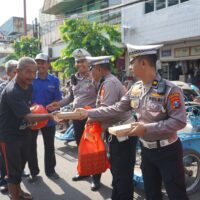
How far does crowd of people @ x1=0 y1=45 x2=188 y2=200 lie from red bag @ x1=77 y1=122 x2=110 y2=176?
10cm

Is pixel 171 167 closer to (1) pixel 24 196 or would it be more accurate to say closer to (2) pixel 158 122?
(2) pixel 158 122

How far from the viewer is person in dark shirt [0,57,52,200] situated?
351cm

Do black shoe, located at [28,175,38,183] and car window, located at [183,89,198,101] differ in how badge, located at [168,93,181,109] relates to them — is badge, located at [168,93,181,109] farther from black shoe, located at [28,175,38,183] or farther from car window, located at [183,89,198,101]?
car window, located at [183,89,198,101]

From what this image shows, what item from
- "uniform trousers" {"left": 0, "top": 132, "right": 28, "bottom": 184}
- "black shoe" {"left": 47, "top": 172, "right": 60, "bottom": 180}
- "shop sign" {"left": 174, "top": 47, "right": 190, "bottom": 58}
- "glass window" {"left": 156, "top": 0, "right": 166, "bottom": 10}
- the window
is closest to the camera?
"uniform trousers" {"left": 0, "top": 132, "right": 28, "bottom": 184}

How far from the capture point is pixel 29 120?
11.7 feet

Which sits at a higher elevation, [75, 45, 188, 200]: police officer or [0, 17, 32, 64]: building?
[0, 17, 32, 64]: building

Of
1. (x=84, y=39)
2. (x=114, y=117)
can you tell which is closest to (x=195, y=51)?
(x=84, y=39)

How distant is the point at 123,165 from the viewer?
Result: 3.55 metres

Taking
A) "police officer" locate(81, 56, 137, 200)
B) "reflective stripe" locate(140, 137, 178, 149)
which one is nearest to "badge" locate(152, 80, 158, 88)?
"reflective stripe" locate(140, 137, 178, 149)

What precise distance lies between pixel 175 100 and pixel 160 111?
154 mm

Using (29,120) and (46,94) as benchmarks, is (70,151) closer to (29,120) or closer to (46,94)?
(46,94)

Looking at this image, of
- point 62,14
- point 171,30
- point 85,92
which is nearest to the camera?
point 85,92

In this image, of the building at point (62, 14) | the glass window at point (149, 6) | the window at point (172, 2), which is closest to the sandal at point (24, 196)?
the window at point (172, 2)

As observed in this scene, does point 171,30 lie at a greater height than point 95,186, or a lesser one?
greater
